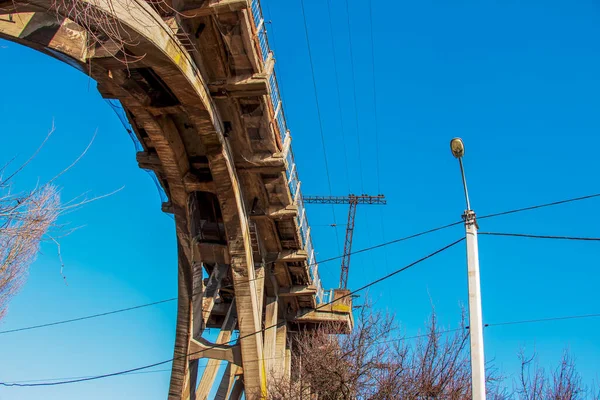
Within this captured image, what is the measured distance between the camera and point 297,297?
19.1 meters

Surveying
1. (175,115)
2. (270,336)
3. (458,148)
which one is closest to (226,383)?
(270,336)

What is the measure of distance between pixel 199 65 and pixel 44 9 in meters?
4.19

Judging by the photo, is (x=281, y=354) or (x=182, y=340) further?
(x=281, y=354)

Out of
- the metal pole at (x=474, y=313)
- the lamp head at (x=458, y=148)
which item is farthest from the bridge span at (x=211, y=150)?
the metal pole at (x=474, y=313)

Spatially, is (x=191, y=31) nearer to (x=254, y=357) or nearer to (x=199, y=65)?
(x=199, y=65)

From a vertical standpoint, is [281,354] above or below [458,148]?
below

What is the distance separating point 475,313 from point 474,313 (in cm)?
1

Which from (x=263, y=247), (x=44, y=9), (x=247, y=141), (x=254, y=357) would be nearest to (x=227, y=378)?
(x=254, y=357)

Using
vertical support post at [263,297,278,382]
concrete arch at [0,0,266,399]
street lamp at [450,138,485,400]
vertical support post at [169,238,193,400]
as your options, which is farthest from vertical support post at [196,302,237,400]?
street lamp at [450,138,485,400]

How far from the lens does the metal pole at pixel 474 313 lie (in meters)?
7.45

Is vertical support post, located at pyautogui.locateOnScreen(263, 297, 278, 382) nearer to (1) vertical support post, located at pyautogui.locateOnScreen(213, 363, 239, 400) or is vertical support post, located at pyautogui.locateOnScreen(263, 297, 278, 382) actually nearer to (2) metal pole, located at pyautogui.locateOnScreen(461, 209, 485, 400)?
(1) vertical support post, located at pyautogui.locateOnScreen(213, 363, 239, 400)

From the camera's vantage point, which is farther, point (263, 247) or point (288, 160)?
point (263, 247)

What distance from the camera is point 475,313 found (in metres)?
7.84

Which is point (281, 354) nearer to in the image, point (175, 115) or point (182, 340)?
point (182, 340)
